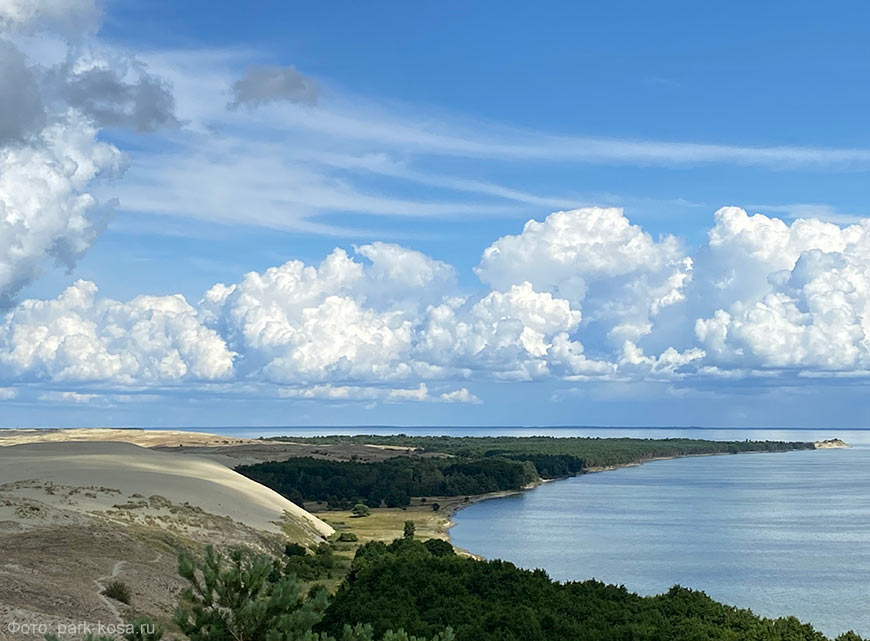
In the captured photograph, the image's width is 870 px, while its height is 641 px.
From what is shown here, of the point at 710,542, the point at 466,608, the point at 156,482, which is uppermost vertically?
the point at 156,482

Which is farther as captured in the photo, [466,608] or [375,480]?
[375,480]

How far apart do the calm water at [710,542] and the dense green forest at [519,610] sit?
2758 centimetres

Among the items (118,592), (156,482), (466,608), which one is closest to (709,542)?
(156,482)

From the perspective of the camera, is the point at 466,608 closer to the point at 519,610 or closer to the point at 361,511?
the point at 519,610

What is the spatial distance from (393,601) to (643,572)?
49.8 meters

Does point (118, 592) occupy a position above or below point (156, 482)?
below

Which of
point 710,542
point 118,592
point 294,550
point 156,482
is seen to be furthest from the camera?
point 710,542

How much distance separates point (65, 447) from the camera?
144875mm

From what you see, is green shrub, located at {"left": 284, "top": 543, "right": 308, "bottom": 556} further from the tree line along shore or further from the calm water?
the tree line along shore

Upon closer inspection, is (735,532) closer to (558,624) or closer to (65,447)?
(558,624)

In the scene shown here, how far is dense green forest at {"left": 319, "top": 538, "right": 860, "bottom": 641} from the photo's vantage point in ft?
117

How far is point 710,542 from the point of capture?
10625 centimetres

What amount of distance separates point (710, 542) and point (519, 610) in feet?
246

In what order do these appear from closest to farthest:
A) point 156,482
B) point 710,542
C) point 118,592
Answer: point 118,592, point 156,482, point 710,542
